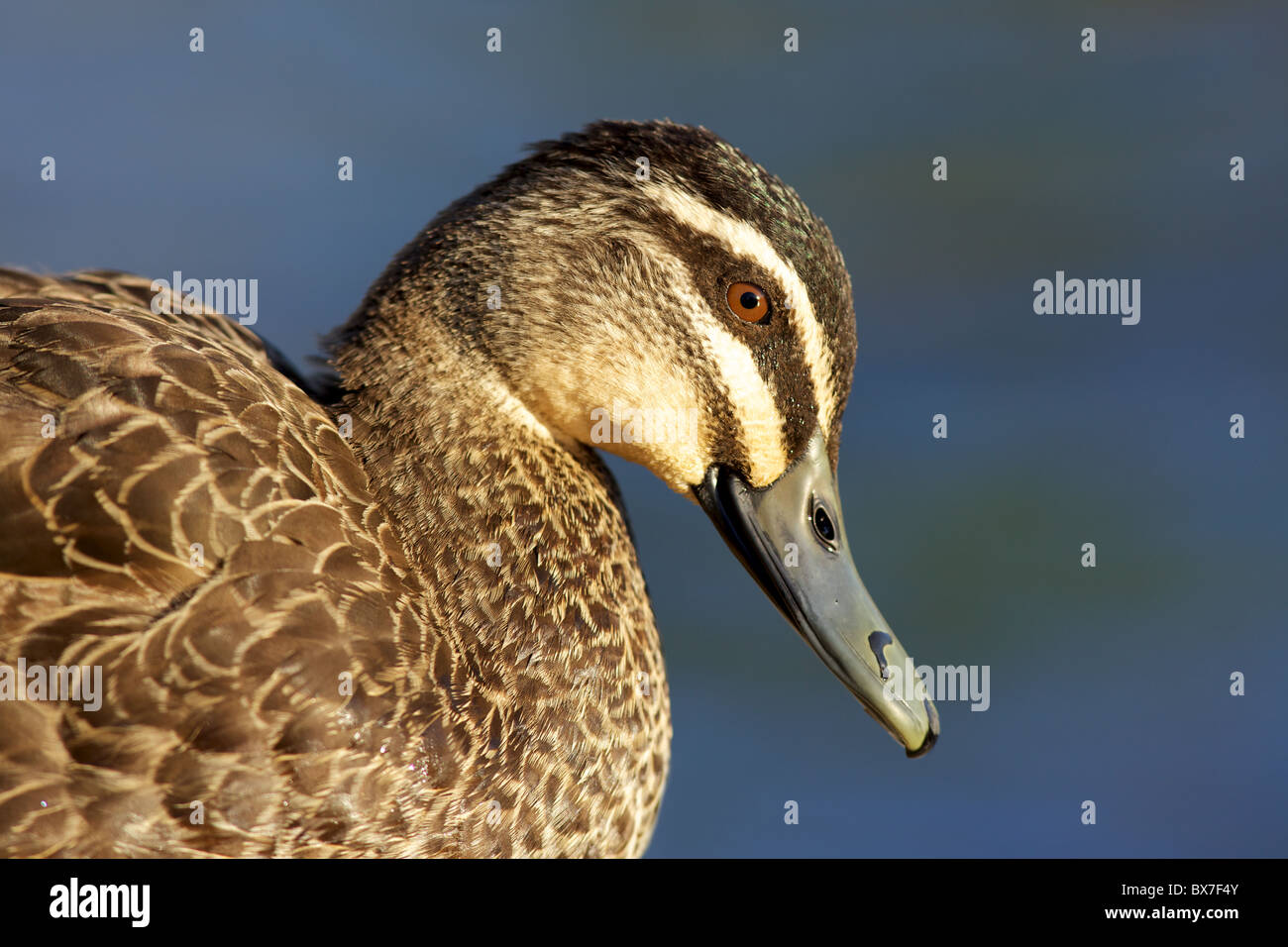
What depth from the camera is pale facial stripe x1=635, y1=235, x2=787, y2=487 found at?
2.83m

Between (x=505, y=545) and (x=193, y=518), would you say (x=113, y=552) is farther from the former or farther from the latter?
(x=505, y=545)

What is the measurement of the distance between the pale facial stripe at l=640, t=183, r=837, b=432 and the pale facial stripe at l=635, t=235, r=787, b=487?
0.03m

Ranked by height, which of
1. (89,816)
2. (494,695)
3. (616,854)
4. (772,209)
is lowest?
(616,854)

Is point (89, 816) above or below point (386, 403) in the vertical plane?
below

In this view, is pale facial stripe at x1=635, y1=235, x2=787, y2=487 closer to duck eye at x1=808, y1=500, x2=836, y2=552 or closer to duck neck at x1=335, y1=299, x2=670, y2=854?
duck eye at x1=808, y1=500, x2=836, y2=552

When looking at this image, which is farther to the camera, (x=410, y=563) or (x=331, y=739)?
(x=410, y=563)

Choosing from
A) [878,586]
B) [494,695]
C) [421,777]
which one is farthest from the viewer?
[878,586]

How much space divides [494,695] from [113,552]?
30.6 inches

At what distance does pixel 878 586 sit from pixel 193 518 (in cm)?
370

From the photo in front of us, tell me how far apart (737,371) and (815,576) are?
474 millimetres

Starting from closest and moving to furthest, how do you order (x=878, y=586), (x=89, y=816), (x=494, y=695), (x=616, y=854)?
(x=89, y=816), (x=494, y=695), (x=616, y=854), (x=878, y=586)

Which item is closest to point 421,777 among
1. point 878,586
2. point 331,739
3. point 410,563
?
point 331,739

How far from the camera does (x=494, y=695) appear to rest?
2721mm

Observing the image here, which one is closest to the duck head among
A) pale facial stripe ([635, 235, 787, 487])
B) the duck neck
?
pale facial stripe ([635, 235, 787, 487])
